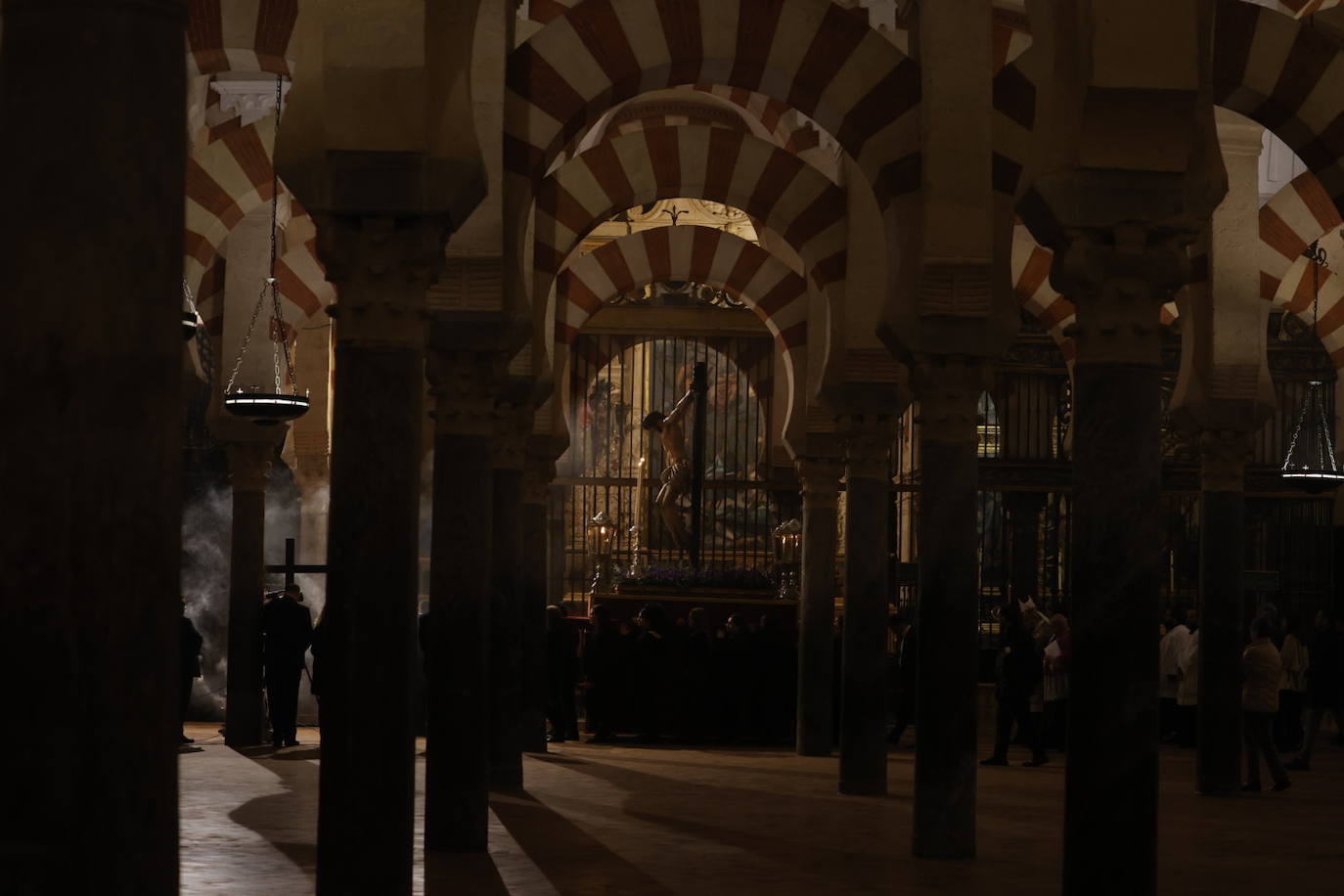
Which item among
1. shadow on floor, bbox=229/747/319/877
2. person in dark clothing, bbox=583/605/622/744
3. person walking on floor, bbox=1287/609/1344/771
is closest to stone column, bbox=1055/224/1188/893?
shadow on floor, bbox=229/747/319/877

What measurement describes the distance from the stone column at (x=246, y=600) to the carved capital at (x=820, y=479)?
4.21m

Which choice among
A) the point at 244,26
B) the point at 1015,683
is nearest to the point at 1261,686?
the point at 1015,683

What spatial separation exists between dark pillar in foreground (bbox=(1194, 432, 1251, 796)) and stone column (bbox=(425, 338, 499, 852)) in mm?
5327

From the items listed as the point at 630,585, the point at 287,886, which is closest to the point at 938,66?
the point at 287,886

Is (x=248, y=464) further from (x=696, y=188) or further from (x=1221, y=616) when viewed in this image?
(x=1221, y=616)

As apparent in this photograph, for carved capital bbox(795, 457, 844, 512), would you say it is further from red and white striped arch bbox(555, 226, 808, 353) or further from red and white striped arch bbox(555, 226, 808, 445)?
red and white striped arch bbox(555, 226, 808, 353)

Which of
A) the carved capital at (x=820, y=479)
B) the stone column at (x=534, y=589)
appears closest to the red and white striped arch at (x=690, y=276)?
the carved capital at (x=820, y=479)

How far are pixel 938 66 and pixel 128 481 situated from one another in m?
6.81

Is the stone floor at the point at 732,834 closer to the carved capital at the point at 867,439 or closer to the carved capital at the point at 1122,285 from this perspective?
the carved capital at the point at 867,439

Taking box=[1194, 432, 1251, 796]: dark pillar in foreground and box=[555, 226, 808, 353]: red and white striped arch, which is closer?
box=[1194, 432, 1251, 796]: dark pillar in foreground

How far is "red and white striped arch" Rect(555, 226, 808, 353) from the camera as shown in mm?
16078

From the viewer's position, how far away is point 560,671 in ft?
53.0

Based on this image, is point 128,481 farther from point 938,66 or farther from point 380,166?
point 938,66

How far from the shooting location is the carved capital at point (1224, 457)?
1256 centimetres
